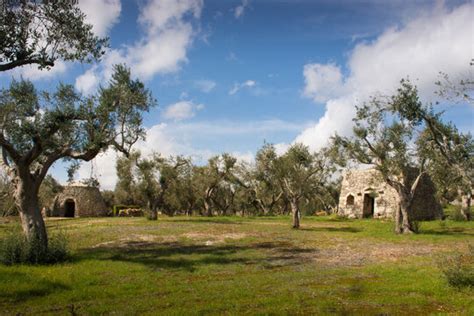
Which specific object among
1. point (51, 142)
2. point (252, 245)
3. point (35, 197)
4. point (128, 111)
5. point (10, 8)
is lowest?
point (252, 245)

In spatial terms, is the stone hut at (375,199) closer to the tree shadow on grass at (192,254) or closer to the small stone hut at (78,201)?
the tree shadow on grass at (192,254)

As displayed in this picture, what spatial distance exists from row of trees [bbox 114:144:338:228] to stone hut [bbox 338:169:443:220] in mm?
5007

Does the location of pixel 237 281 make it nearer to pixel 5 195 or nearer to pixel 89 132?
pixel 89 132

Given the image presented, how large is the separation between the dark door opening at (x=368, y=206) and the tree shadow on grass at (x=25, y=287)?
43262mm

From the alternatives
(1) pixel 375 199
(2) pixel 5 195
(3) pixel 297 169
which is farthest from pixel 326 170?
(2) pixel 5 195

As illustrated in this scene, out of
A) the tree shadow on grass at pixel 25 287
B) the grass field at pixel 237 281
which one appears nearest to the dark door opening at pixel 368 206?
the grass field at pixel 237 281

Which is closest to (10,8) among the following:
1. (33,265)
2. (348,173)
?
(33,265)

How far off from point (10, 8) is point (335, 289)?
13.0 metres

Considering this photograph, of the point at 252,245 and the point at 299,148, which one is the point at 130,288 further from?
the point at 299,148

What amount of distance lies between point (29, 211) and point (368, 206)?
140ft

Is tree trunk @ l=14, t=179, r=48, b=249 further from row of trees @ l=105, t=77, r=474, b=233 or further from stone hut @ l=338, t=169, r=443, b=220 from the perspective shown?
stone hut @ l=338, t=169, r=443, b=220

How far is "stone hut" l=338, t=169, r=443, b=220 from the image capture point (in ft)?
150

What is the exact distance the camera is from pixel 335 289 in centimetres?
1202

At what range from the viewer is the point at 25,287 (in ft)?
39.0
